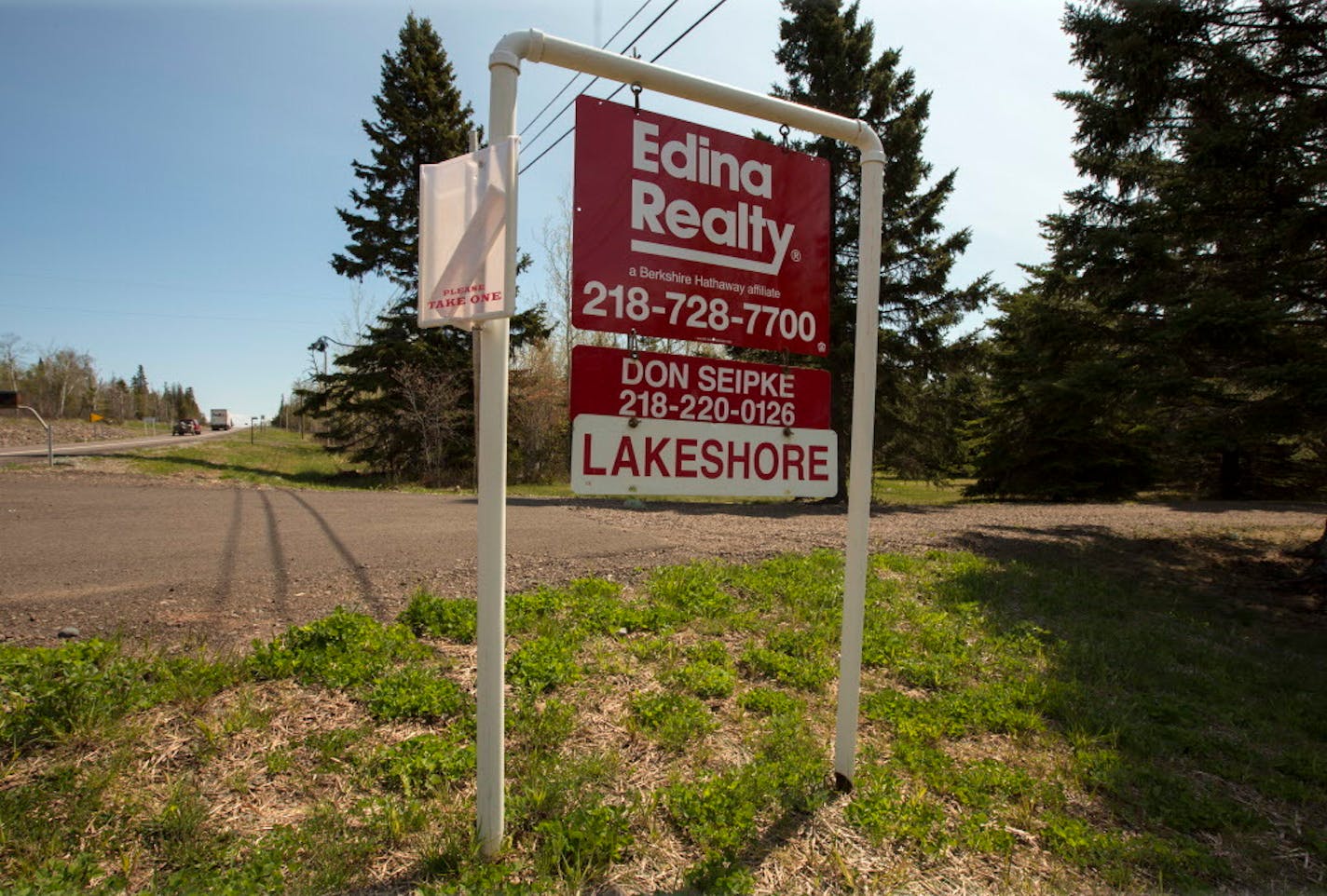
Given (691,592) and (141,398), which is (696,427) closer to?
(691,592)

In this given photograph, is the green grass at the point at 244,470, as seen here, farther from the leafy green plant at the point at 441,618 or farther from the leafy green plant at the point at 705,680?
the leafy green plant at the point at 705,680

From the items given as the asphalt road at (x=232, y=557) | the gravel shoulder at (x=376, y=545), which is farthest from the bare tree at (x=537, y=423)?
the asphalt road at (x=232, y=557)

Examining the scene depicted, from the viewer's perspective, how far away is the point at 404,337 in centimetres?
2217

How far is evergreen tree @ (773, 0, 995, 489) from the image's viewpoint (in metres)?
14.1

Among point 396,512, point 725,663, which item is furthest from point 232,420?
point 725,663

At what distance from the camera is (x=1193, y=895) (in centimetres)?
237

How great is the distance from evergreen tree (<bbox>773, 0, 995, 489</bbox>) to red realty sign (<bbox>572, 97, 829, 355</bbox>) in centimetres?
1128

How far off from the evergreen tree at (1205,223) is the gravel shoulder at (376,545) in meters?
2.11

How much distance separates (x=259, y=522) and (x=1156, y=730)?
875cm

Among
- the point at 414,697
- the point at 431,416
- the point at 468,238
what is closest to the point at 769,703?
the point at 414,697

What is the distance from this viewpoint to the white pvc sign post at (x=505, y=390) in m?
2.18

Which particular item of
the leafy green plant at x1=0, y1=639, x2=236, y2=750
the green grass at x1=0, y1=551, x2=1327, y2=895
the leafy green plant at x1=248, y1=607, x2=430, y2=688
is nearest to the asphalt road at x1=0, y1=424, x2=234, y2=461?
the leafy green plant at x1=0, y1=639, x2=236, y2=750

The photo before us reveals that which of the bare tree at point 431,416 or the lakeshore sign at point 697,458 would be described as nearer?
the lakeshore sign at point 697,458

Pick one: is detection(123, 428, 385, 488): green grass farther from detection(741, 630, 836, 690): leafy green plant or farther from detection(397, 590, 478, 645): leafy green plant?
detection(741, 630, 836, 690): leafy green plant
